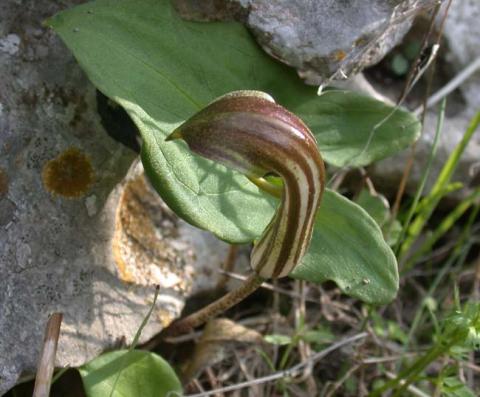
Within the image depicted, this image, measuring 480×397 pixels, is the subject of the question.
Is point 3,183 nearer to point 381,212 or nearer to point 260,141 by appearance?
point 260,141

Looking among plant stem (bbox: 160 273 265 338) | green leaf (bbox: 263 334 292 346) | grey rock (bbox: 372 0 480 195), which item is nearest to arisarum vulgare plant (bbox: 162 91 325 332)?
plant stem (bbox: 160 273 265 338)

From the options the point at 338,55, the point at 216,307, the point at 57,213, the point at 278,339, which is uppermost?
the point at 338,55

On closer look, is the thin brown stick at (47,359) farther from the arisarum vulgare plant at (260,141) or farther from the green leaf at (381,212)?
the green leaf at (381,212)

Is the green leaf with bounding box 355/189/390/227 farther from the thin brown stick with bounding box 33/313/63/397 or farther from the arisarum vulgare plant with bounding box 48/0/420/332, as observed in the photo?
the thin brown stick with bounding box 33/313/63/397

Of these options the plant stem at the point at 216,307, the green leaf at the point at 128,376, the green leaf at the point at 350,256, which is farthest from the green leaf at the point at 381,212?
the green leaf at the point at 128,376

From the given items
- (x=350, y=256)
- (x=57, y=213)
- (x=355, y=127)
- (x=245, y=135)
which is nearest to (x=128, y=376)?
(x=57, y=213)

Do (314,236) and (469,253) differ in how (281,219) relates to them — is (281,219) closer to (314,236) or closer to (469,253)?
(314,236)
